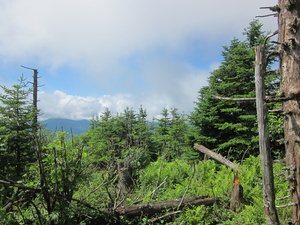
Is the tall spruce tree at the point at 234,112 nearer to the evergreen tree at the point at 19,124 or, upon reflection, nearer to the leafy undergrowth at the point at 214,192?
the leafy undergrowth at the point at 214,192

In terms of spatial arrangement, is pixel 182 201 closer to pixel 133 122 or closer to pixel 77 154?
pixel 77 154

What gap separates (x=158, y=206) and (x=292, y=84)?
12.8 feet

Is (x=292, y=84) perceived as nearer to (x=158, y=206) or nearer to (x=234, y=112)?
(x=158, y=206)

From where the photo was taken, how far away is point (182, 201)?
5219 mm

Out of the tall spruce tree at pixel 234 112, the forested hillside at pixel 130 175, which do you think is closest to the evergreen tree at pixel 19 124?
the forested hillside at pixel 130 175

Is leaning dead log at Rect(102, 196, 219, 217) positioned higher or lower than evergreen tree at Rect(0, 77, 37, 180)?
lower

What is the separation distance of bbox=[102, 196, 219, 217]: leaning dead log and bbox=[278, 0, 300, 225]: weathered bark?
6.84 feet

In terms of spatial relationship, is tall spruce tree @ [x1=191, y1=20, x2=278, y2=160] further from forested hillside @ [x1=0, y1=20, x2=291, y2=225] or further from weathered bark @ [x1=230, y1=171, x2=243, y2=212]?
weathered bark @ [x1=230, y1=171, x2=243, y2=212]

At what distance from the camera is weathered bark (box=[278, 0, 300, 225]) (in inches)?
142

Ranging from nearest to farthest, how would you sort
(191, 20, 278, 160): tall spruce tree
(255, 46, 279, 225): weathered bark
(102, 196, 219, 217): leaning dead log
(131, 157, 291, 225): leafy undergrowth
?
(255, 46, 279, 225): weathered bark, (131, 157, 291, 225): leafy undergrowth, (102, 196, 219, 217): leaning dead log, (191, 20, 278, 160): tall spruce tree

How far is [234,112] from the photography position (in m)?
12.3

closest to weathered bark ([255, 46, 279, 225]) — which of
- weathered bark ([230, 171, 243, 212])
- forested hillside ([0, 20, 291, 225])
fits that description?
forested hillside ([0, 20, 291, 225])

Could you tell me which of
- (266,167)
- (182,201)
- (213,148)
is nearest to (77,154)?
(182,201)

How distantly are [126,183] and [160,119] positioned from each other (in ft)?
38.0
